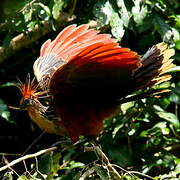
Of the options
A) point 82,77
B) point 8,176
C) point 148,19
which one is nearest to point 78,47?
point 82,77

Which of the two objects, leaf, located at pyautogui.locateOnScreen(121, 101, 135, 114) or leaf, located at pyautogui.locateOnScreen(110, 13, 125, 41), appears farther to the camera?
leaf, located at pyautogui.locateOnScreen(121, 101, 135, 114)

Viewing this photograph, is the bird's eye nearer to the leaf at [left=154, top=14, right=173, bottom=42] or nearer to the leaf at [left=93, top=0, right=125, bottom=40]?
the leaf at [left=93, top=0, right=125, bottom=40]

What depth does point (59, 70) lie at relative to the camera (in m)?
1.68

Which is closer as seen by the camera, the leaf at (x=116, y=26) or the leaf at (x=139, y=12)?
the leaf at (x=116, y=26)

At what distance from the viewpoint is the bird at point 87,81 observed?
162cm

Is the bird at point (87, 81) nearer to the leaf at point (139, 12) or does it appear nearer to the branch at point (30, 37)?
the leaf at point (139, 12)

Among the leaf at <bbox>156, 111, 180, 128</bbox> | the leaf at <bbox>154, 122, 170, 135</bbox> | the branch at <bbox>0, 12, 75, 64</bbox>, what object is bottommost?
the leaf at <bbox>154, 122, 170, 135</bbox>

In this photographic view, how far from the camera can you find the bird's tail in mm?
1834

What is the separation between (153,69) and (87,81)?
0.37 metres

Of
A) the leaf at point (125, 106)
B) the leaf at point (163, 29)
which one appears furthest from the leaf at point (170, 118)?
the leaf at point (163, 29)

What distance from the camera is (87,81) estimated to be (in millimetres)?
1722

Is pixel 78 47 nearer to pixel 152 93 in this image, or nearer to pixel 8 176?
pixel 152 93

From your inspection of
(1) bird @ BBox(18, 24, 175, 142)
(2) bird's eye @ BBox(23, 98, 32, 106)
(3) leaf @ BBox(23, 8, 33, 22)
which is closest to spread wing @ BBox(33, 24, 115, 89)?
(1) bird @ BBox(18, 24, 175, 142)

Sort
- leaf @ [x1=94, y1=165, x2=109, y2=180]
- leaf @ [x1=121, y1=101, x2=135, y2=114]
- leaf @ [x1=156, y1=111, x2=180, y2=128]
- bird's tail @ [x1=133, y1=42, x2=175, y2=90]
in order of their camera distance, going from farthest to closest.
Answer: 1. leaf @ [x1=156, y1=111, x2=180, y2=128]
2. leaf @ [x1=121, y1=101, x2=135, y2=114]
3. bird's tail @ [x1=133, y1=42, x2=175, y2=90]
4. leaf @ [x1=94, y1=165, x2=109, y2=180]
